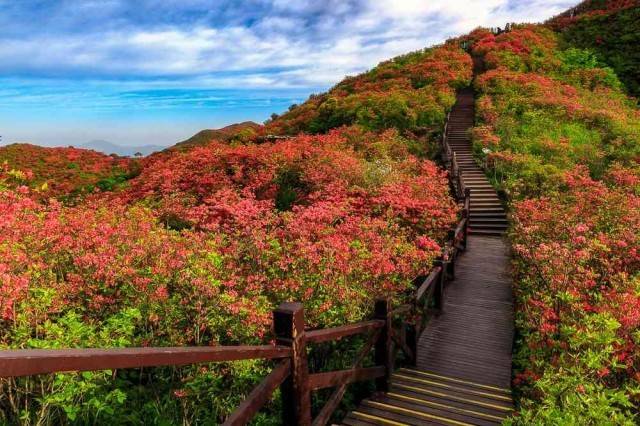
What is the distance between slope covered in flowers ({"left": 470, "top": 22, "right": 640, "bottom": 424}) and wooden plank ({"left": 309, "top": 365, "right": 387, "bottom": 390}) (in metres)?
2.02

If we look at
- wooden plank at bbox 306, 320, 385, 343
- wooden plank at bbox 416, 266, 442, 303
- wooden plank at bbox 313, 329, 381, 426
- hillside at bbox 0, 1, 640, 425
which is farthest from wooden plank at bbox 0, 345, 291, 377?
wooden plank at bbox 416, 266, 442, 303

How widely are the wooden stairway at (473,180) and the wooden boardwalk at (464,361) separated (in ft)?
4.03

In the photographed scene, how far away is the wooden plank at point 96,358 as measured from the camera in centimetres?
149

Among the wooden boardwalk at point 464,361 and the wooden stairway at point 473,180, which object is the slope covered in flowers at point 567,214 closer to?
the wooden boardwalk at point 464,361

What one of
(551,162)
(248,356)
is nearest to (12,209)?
(248,356)

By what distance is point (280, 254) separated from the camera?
8289 millimetres

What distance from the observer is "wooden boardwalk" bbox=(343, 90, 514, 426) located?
19.6ft

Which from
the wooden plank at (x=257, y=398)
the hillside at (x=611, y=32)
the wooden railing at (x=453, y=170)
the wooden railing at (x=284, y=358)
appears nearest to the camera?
the wooden railing at (x=284, y=358)

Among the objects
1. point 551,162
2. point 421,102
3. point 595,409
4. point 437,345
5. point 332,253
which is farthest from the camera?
point 421,102

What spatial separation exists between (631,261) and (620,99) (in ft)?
88.4

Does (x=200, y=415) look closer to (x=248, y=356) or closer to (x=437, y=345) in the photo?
(x=248, y=356)

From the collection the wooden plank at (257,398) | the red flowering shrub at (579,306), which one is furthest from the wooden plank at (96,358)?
the red flowering shrub at (579,306)

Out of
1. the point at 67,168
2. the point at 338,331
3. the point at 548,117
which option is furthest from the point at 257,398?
the point at 67,168

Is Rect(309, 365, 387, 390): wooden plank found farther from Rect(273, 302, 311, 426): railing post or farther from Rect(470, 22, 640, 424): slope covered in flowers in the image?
Rect(470, 22, 640, 424): slope covered in flowers
